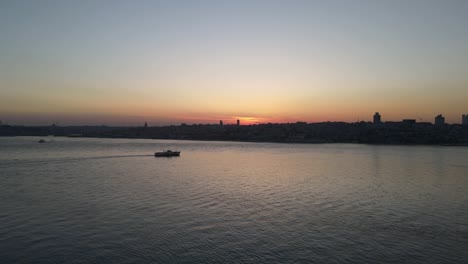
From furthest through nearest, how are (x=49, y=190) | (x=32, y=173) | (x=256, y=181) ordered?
1. (x=32, y=173)
2. (x=256, y=181)
3. (x=49, y=190)

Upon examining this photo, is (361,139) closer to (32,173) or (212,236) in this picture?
(32,173)

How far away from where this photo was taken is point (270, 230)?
2175 centimetres

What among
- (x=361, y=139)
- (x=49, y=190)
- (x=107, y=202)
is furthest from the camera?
(x=361, y=139)

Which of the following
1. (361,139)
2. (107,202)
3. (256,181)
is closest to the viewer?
(107,202)

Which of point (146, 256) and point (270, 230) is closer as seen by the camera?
point (146, 256)

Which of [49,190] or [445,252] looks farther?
[49,190]

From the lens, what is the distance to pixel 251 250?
1831 centimetres

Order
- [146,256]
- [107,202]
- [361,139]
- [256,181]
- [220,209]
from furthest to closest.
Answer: [361,139], [256,181], [107,202], [220,209], [146,256]

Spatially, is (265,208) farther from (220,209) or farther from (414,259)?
(414,259)

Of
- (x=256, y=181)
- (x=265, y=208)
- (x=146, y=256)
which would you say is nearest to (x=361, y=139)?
(x=256, y=181)

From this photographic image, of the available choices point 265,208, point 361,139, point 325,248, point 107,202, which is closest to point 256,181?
point 265,208

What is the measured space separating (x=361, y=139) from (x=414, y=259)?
18039 cm

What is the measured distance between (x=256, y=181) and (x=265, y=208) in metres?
16.4

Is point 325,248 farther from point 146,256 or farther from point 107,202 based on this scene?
point 107,202
